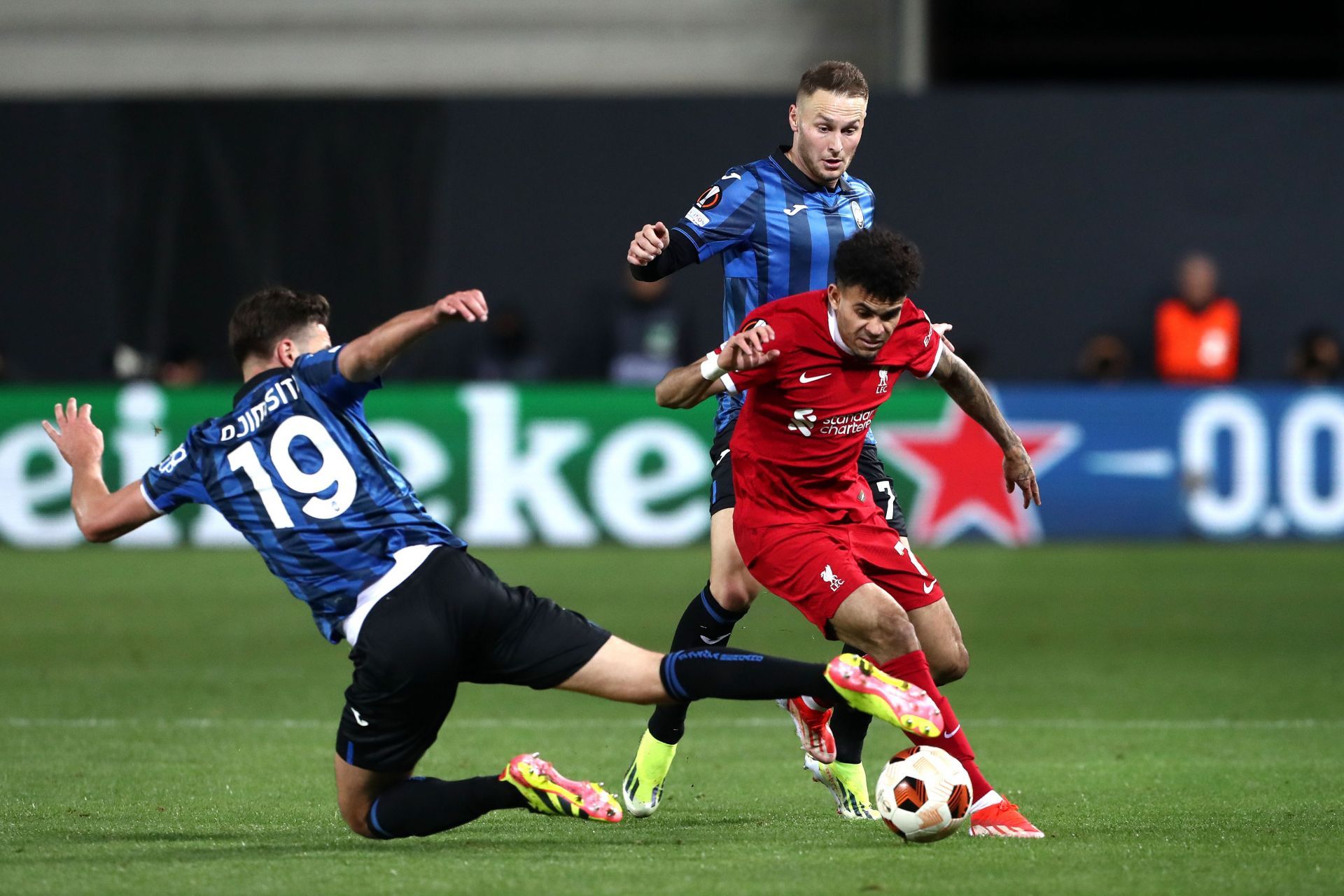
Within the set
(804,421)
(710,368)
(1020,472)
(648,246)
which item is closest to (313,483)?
(710,368)

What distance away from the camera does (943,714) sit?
578 cm

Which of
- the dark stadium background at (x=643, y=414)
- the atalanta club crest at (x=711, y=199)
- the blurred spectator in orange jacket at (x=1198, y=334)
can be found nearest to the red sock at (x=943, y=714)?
the dark stadium background at (x=643, y=414)

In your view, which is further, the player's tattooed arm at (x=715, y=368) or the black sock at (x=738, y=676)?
the player's tattooed arm at (x=715, y=368)

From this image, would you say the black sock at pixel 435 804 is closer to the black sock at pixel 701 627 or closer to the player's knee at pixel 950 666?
the black sock at pixel 701 627

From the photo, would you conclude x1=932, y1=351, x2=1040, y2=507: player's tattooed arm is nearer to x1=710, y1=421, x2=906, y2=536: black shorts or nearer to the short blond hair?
x1=710, y1=421, x2=906, y2=536: black shorts

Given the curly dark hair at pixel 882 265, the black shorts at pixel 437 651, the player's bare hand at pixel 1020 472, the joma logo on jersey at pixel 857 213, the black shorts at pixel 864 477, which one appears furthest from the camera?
the joma logo on jersey at pixel 857 213

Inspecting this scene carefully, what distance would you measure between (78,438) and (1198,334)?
42.8 feet

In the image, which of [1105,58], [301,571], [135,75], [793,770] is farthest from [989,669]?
[1105,58]

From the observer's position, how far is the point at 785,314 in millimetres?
5945

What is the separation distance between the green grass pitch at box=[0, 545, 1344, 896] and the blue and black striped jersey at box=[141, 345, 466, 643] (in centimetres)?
82

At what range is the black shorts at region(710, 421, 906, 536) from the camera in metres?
6.39

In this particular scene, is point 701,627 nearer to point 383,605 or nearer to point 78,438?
point 383,605

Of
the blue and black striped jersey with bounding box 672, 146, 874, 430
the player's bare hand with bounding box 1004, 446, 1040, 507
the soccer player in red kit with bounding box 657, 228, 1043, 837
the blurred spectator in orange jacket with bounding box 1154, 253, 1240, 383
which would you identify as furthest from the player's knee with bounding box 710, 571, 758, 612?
the blurred spectator in orange jacket with bounding box 1154, 253, 1240, 383

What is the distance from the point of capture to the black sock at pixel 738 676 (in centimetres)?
525
